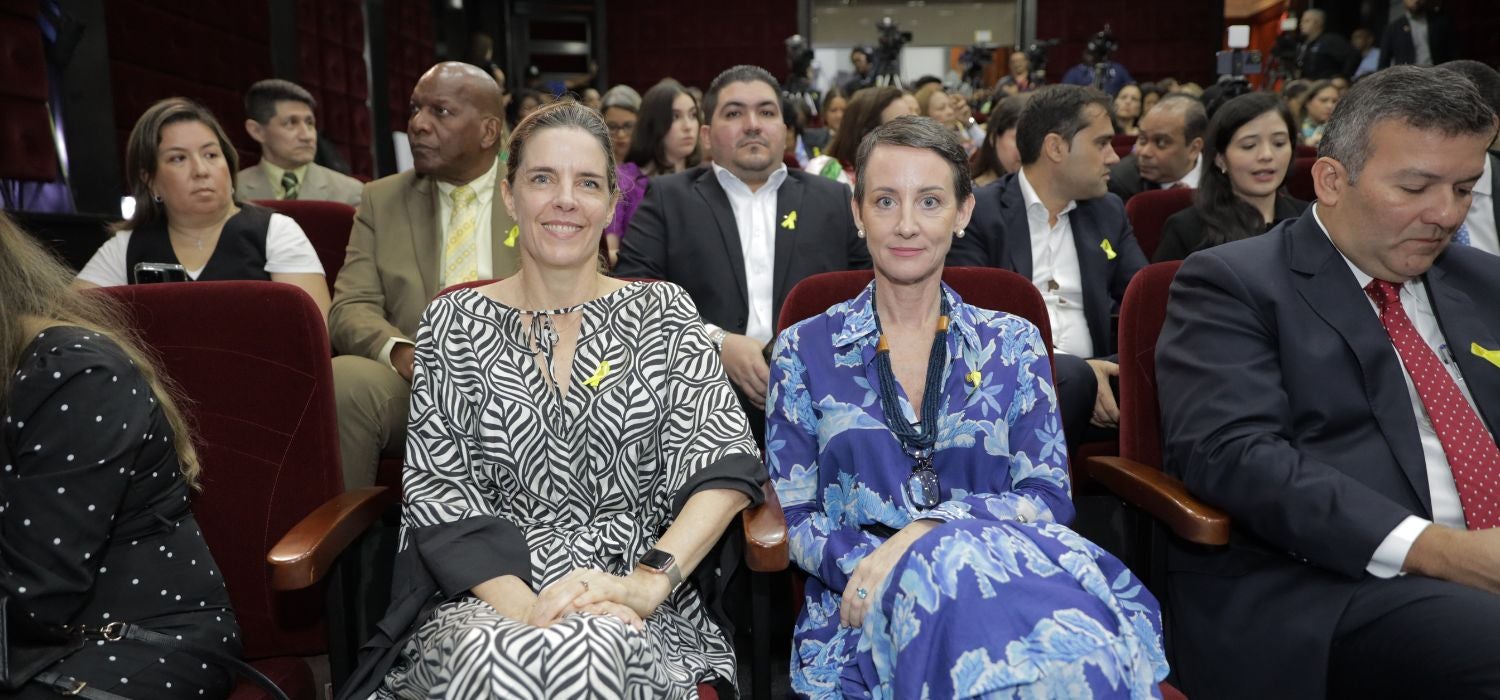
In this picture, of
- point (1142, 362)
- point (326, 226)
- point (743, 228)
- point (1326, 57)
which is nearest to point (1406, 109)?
point (1142, 362)

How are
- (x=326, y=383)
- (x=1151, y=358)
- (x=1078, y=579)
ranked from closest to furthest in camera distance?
(x=1078, y=579) → (x=326, y=383) → (x=1151, y=358)

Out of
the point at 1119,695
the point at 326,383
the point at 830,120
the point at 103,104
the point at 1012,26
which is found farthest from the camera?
the point at 1012,26

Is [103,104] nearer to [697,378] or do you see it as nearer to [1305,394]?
[697,378]

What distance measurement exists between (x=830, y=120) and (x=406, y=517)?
577cm

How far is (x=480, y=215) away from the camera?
279 centimetres

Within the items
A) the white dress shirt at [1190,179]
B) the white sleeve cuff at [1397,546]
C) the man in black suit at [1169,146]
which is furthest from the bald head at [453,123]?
the white dress shirt at [1190,179]

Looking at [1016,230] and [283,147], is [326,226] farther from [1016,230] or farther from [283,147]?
[1016,230]

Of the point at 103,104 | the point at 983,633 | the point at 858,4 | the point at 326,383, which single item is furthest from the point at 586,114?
the point at 858,4

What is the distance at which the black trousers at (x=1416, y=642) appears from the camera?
4.29 ft

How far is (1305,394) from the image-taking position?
5.31 ft

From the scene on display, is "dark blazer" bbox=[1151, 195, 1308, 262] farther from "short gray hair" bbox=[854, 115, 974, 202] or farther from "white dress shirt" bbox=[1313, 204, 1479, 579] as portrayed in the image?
"short gray hair" bbox=[854, 115, 974, 202]

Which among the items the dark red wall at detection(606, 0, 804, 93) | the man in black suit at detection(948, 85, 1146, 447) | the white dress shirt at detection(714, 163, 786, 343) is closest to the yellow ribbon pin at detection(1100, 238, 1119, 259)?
the man in black suit at detection(948, 85, 1146, 447)

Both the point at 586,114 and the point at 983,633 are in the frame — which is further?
the point at 586,114

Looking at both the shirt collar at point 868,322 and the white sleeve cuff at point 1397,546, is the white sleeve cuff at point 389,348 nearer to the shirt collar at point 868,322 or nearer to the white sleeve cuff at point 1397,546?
the shirt collar at point 868,322
